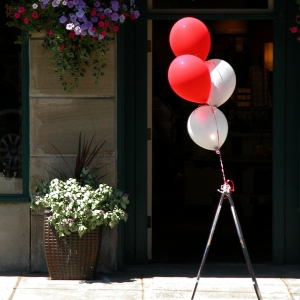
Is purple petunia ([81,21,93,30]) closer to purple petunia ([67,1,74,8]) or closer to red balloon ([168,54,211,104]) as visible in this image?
purple petunia ([67,1,74,8])

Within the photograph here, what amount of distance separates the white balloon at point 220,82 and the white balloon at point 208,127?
0.08m

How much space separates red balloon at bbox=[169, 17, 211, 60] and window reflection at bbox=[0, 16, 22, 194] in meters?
2.05

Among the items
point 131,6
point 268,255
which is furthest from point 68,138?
point 268,255

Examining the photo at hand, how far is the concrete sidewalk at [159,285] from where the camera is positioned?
686cm

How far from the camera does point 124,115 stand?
788cm

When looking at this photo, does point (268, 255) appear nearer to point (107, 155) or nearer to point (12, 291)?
point (107, 155)

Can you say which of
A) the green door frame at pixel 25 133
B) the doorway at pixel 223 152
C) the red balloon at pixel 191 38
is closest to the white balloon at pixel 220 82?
the red balloon at pixel 191 38

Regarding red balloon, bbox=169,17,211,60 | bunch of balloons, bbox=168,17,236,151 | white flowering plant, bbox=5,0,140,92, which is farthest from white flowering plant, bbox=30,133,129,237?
red balloon, bbox=169,17,211,60

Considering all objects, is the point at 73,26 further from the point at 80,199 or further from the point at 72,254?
the point at 72,254

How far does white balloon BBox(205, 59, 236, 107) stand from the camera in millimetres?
6152

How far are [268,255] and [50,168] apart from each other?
2.70 m

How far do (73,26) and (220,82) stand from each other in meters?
1.57

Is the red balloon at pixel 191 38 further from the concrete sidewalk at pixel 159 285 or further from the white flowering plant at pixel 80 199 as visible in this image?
the concrete sidewalk at pixel 159 285

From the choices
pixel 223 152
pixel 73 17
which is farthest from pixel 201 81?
pixel 223 152
